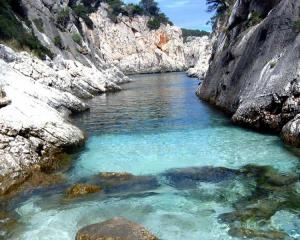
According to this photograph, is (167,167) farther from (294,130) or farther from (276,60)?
(276,60)

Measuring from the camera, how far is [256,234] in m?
11.8

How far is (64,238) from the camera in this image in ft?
40.7

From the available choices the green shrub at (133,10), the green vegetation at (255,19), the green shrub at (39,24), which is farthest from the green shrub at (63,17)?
the green vegetation at (255,19)

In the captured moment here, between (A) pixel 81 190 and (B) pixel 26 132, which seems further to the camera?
(B) pixel 26 132

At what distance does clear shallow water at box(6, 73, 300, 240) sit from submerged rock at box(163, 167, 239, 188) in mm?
466

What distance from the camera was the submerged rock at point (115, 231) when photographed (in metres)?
11.5

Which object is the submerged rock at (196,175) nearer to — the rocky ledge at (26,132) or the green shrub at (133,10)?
the rocky ledge at (26,132)

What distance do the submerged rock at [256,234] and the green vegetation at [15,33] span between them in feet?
155

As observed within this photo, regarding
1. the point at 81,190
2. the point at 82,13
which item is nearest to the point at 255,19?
the point at 81,190

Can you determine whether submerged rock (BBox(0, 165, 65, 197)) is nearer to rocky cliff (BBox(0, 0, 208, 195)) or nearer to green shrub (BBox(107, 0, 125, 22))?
rocky cliff (BBox(0, 0, 208, 195))

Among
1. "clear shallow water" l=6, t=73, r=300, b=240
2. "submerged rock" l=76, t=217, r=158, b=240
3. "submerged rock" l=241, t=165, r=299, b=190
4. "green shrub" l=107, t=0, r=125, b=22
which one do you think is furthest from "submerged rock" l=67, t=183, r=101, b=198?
"green shrub" l=107, t=0, r=125, b=22

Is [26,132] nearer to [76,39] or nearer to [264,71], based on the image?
[264,71]

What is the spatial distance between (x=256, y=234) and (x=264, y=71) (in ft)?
53.3

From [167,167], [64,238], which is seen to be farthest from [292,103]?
[64,238]
